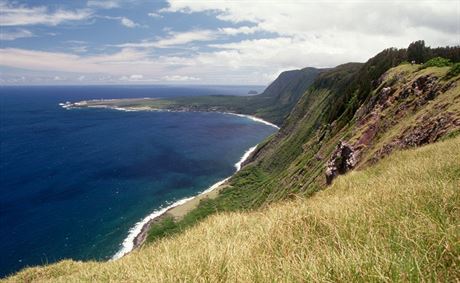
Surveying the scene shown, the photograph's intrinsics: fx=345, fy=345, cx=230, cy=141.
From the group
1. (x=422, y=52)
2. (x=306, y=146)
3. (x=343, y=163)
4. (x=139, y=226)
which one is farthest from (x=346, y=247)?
(x=306, y=146)

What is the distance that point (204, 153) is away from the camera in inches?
6531

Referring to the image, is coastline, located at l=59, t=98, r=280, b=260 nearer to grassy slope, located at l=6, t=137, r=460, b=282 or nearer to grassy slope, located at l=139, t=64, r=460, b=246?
grassy slope, located at l=139, t=64, r=460, b=246

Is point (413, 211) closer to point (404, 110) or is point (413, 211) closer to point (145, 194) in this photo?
point (404, 110)

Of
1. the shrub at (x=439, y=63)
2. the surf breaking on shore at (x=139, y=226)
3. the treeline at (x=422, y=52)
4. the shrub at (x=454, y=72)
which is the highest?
the treeline at (x=422, y=52)

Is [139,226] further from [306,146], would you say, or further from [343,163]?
[343,163]

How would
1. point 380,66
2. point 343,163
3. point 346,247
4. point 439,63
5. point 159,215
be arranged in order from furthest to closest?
point 159,215 < point 380,66 < point 439,63 < point 343,163 < point 346,247

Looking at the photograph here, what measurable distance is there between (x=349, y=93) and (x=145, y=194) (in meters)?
68.0

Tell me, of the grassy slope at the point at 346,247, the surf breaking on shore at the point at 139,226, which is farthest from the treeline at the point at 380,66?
the grassy slope at the point at 346,247

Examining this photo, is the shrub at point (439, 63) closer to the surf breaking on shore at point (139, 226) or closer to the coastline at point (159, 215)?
the surf breaking on shore at point (139, 226)

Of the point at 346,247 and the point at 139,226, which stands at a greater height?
the point at 346,247

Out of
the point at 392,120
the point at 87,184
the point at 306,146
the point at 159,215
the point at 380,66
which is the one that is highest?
the point at 380,66

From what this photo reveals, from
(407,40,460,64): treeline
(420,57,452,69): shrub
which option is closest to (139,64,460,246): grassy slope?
(420,57,452,69): shrub

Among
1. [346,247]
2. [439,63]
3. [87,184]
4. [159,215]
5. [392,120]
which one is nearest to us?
[346,247]

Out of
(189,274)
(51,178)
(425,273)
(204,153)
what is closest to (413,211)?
(425,273)
